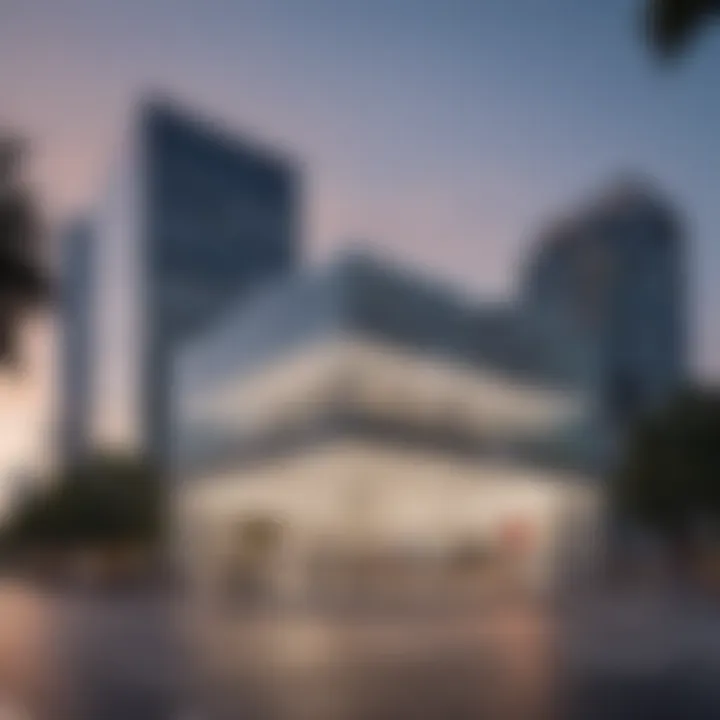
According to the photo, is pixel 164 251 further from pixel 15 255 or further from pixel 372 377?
pixel 372 377

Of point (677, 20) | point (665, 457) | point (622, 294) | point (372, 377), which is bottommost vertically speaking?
point (665, 457)

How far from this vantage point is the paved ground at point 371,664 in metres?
1.94

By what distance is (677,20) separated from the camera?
1831mm

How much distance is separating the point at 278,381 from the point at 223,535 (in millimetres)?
337

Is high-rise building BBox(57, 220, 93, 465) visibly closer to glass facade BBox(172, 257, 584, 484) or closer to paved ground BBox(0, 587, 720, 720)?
glass facade BBox(172, 257, 584, 484)

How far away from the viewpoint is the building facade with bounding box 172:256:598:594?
1682mm

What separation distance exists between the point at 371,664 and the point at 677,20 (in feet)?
5.65

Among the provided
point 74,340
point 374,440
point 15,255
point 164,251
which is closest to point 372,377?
point 374,440

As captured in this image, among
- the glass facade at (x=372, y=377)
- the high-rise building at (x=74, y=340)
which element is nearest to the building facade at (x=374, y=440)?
the glass facade at (x=372, y=377)

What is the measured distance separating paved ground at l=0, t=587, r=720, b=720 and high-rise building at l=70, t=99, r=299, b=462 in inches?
18.8

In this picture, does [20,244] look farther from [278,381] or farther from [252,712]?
[252,712]

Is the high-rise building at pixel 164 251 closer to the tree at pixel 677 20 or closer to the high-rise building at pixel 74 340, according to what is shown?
the high-rise building at pixel 74 340

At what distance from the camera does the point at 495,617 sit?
194cm

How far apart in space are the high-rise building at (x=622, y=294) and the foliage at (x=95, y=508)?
0.90 meters
